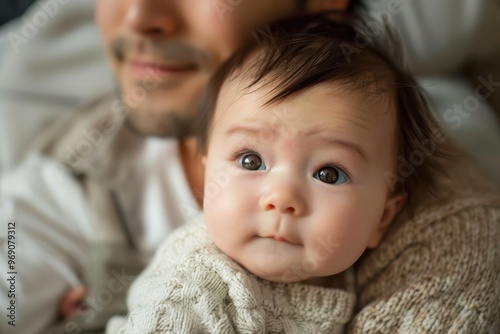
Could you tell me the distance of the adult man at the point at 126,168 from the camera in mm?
1254

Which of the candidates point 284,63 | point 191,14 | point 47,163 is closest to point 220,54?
point 191,14

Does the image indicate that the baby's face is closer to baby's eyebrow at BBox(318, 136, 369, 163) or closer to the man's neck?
baby's eyebrow at BBox(318, 136, 369, 163)

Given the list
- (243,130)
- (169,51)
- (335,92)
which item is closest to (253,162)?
(243,130)

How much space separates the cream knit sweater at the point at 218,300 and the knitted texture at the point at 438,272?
0.06 m

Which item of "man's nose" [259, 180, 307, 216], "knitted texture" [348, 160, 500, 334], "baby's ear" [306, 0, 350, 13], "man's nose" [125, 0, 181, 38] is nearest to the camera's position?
"man's nose" [259, 180, 307, 216]

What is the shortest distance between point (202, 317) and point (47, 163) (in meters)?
0.73

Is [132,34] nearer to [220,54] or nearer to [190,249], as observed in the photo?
[220,54]

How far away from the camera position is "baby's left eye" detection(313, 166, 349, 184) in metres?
0.87

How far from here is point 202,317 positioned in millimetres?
849

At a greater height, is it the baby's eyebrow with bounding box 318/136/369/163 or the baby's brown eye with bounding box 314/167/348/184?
the baby's eyebrow with bounding box 318/136/369/163

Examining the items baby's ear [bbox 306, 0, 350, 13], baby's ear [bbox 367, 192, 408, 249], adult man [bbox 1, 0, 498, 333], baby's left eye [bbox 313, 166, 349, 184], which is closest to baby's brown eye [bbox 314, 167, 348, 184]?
baby's left eye [bbox 313, 166, 349, 184]

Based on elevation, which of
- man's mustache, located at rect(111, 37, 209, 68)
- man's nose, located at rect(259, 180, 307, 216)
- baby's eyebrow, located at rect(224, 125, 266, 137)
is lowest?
man's mustache, located at rect(111, 37, 209, 68)

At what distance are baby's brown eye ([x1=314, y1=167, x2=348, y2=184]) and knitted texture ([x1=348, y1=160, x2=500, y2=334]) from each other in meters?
0.20

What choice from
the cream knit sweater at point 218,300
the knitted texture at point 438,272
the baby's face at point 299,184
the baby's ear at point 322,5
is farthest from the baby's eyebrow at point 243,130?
the baby's ear at point 322,5
